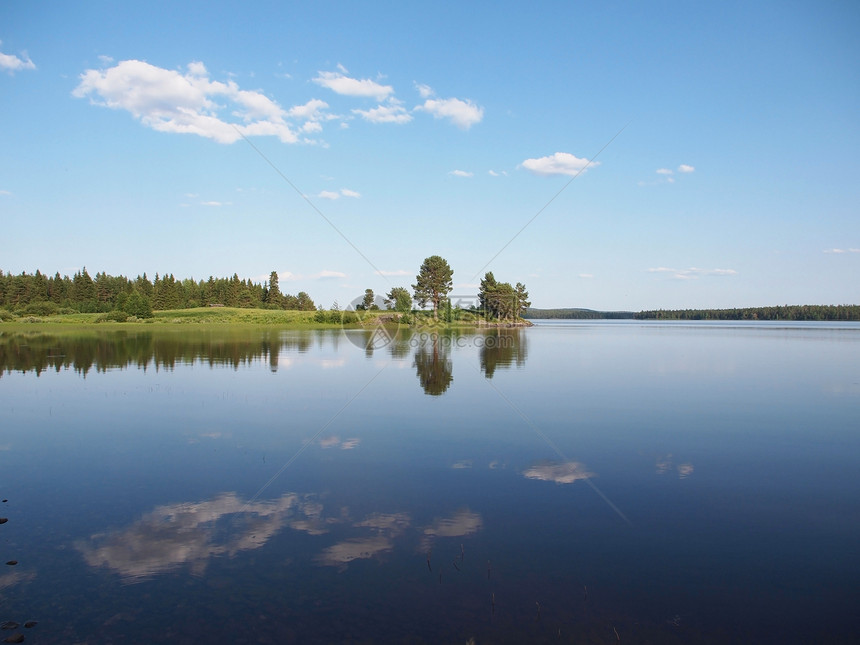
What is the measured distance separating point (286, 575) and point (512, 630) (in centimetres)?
307

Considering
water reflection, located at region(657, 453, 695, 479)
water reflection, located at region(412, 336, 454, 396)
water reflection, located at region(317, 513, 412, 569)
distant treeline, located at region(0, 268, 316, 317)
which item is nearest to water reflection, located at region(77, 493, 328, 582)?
water reflection, located at region(317, 513, 412, 569)

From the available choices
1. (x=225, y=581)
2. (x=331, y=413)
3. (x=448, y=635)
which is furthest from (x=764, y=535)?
(x=331, y=413)

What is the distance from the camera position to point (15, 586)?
21.9 ft

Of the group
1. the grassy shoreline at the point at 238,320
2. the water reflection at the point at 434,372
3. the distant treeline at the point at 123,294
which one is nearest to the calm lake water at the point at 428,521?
the water reflection at the point at 434,372

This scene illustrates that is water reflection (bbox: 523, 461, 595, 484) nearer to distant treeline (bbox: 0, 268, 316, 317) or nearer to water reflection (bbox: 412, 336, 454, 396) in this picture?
water reflection (bbox: 412, 336, 454, 396)

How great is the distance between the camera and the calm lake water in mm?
6156

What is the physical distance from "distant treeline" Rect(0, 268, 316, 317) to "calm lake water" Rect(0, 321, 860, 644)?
377 ft

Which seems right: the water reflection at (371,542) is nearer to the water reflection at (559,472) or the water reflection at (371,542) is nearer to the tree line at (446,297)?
the water reflection at (559,472)

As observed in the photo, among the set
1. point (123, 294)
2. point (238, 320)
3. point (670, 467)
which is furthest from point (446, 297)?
point (670, 467)

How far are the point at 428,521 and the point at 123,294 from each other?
138936mm

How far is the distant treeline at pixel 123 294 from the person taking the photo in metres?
125

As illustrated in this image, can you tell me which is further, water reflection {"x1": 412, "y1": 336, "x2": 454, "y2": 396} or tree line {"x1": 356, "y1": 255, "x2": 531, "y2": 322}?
tree line {"x1": 356, "y1": 255, "x2": 531, "y2": 322}

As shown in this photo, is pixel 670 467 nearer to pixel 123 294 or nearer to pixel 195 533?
pixel 195 533

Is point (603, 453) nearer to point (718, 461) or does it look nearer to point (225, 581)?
point (718, 461)
